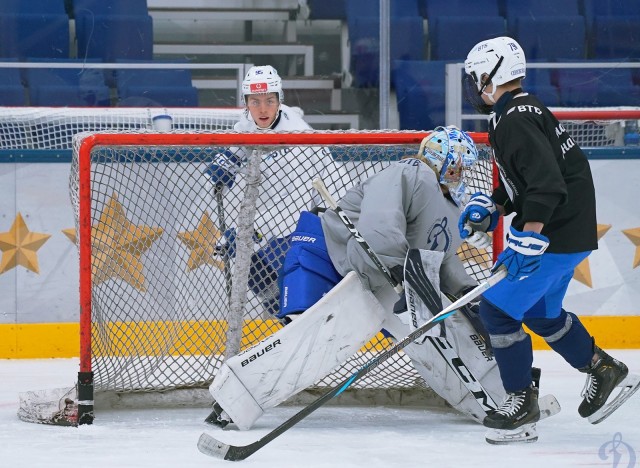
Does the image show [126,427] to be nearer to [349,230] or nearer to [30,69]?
[349,230]

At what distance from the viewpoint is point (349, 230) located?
2.98 meters

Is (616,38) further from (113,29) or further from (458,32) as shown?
(113,29)

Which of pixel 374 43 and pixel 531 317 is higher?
pixel 374 43

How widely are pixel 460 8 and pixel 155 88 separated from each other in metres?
1.54

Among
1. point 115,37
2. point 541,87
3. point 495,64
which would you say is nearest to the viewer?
point 495,64

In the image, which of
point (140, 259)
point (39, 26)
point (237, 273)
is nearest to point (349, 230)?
point (237, 273)

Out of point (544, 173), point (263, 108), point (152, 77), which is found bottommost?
point (544, 173)

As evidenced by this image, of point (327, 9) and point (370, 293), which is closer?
point (370, 293)

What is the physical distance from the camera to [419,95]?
5.04 metres

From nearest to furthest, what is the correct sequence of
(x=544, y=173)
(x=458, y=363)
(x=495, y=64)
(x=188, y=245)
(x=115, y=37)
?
1. (x=544, y=173)
2. (x=495, y=64)
3. (x=458, y=363)
4. (x=188, y=245)
5. (x=115, y=37)

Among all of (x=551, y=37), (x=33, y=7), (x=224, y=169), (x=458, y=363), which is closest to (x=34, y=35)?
(x=33, y=7)

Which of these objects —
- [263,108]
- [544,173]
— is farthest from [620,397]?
[263,108]

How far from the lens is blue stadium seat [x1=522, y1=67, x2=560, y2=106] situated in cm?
508

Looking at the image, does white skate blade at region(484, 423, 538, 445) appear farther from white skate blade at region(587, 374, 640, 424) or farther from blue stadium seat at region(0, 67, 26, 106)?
blue stadium seat at region(0, 67, 26, 106)
